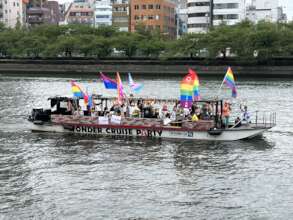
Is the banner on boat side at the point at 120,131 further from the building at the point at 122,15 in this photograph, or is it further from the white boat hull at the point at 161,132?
the building at the point at 122,15

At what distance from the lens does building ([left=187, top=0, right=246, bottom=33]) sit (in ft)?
548

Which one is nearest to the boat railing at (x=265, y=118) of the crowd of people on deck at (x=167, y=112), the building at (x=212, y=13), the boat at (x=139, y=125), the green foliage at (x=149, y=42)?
the boat at (x=139, y=125)

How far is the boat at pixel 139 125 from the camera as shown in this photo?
1646 inches

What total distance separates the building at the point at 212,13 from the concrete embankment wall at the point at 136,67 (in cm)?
4587

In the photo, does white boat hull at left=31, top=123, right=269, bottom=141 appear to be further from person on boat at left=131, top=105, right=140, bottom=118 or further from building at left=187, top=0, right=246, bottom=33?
building at left=187, top=0, right=246, bottom=33

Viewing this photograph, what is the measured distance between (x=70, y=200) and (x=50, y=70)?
109m

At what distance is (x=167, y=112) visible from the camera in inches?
1729

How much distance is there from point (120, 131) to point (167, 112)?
13.7 ft

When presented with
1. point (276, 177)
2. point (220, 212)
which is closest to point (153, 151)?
point (276, 177)

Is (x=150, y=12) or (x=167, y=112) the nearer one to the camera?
(x=167, y=112)

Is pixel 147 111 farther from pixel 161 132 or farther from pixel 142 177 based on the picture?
pixel 142 177

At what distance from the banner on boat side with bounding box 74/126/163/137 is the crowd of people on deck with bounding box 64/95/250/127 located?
124 cm

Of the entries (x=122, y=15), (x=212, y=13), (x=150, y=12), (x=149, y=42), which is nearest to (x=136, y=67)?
(x=149, y=42)

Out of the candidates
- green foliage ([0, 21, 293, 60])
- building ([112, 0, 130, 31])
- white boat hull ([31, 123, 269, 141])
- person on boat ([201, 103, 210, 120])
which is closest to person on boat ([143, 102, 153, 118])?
white boat hull ([31, 123, 269, 141])
